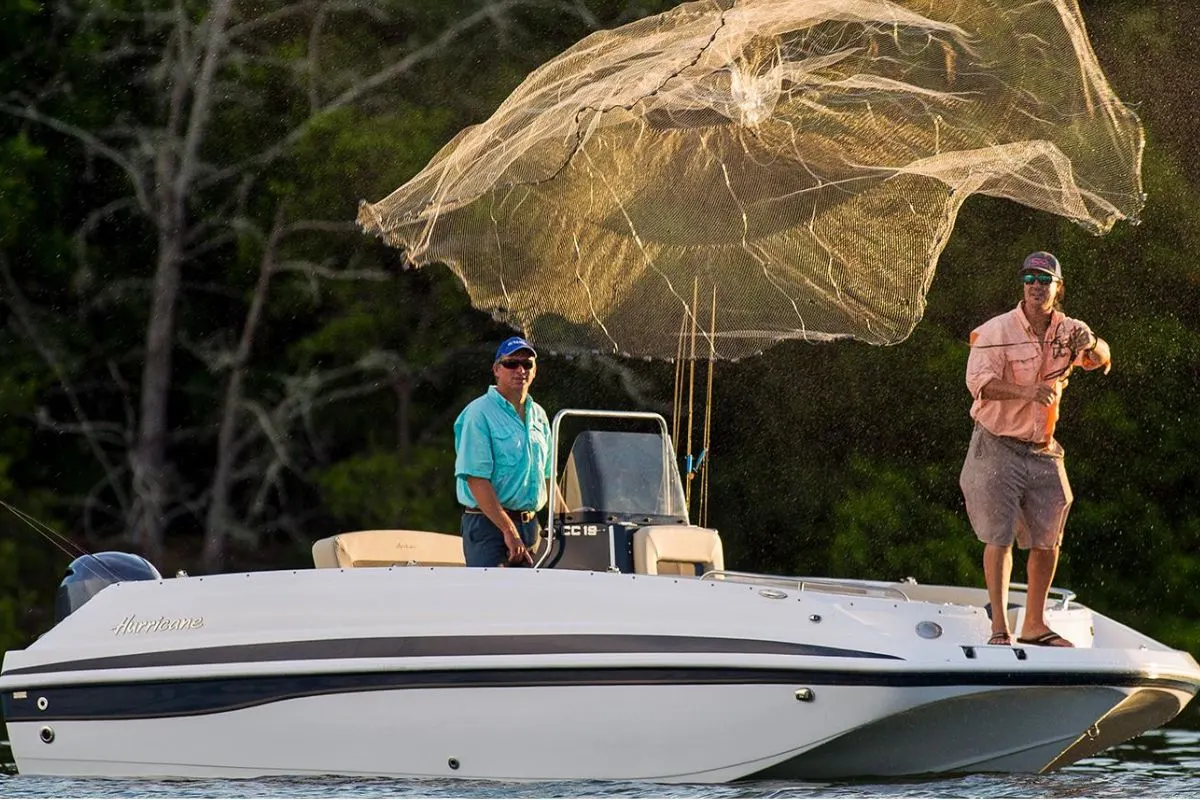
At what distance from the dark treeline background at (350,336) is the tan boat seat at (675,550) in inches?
406

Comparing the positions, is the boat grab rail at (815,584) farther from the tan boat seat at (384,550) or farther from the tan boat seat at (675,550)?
the tan boat seat at (384,550)

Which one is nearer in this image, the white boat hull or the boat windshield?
the white boat hull

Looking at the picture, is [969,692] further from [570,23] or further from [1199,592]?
[570,23]

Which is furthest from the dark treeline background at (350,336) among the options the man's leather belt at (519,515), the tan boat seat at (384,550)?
the man's leather belt at (519,515)

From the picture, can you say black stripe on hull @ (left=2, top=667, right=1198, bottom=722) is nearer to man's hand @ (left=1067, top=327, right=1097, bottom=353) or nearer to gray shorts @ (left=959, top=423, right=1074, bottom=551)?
gray shorts @ (left=959, top=423, right=1074, bottom=551)

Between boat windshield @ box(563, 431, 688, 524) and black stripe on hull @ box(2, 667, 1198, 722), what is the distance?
3.37 ft

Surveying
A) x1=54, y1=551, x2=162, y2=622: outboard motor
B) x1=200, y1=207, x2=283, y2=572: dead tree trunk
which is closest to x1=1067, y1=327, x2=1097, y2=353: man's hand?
x1=54, y1=551, x2=162, y2=622: outboard motor

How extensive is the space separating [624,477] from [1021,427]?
186 cm

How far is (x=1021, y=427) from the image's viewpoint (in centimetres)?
920

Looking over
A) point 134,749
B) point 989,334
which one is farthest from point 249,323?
point 989,334

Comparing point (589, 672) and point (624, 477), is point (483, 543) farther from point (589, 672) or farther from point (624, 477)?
point (589, 672)

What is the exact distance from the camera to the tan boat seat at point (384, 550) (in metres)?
10.7

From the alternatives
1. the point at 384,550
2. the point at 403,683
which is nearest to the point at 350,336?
the point at 384,550

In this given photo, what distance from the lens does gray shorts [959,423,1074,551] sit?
30.2ft
